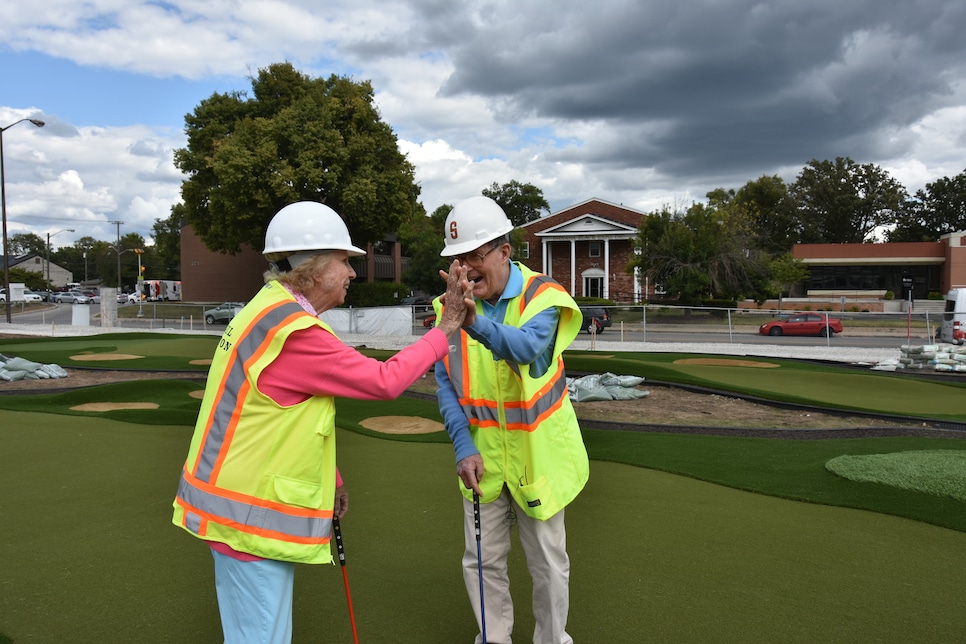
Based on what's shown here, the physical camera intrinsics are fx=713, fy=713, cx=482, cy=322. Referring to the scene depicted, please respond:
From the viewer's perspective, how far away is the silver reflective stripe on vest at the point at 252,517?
6.98 feet

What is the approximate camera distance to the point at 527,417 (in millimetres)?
2760

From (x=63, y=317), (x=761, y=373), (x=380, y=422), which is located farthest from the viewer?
(x=63, y=317)

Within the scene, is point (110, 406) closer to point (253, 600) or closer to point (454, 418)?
point (454, 418)

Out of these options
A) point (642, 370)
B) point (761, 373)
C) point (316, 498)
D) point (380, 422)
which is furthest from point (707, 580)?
point (761, 373)

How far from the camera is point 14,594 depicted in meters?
3.64

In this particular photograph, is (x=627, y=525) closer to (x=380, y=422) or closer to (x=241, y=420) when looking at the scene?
(x=241, y=420)

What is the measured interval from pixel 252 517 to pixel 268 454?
19 cm

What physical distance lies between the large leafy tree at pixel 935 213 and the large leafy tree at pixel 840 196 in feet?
3.98

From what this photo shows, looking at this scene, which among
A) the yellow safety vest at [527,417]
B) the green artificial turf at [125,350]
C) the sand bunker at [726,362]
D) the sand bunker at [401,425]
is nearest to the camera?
the yellow safety vest at [527,417]

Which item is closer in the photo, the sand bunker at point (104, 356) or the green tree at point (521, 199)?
the sand bunker at point (104, 356)

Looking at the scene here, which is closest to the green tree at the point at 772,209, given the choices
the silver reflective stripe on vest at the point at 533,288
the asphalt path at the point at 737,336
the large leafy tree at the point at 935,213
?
the large leafy tree at the point at 935,213

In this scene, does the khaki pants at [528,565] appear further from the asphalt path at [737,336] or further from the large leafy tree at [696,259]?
the large leafy tree at [696,259]

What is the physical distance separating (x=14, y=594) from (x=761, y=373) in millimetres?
12874

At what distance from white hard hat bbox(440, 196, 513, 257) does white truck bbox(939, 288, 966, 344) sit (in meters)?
21.2
